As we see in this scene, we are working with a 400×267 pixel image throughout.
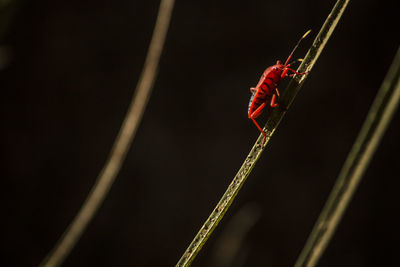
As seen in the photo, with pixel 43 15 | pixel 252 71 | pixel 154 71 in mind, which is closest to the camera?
pixel 154 71

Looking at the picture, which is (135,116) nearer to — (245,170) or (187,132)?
(245,170)

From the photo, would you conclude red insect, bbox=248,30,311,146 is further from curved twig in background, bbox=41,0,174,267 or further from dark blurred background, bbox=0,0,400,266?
dark blurred background, bbox=0,0,400,266

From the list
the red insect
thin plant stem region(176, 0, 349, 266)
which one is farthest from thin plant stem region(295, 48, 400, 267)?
the red insect

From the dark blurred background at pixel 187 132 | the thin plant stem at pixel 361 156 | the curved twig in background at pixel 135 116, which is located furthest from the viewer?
the dark blurred background at pixel 187 132

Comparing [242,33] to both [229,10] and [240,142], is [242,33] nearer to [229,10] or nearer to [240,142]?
[229,10]

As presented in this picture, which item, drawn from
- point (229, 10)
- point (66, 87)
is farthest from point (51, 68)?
point (229, 10)

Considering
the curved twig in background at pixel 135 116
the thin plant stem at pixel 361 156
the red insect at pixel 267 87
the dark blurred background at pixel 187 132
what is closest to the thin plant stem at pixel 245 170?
the thin plant stem at pixel 361 156

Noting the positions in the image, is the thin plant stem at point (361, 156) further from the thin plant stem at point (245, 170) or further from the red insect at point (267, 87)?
the red insect at point (267, 87)
